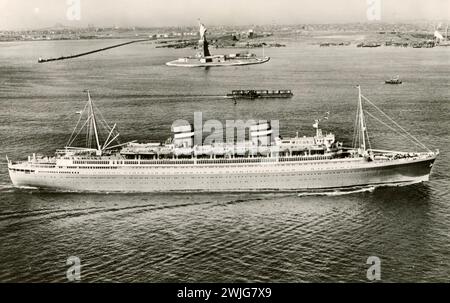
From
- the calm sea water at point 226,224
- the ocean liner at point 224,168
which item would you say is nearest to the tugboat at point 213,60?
the calm sea water at point 226,224

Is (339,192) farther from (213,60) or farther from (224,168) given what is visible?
(213,60)

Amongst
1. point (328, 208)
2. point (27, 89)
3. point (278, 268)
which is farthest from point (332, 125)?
point (27, 89)

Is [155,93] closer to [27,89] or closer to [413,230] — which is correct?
[27,89]

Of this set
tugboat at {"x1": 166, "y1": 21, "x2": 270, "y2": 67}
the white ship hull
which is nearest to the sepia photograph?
the white ship hull

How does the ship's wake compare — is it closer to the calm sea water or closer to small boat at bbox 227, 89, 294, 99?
the calm sea water

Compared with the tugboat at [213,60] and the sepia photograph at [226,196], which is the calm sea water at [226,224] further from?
the tugboat at [213,60]

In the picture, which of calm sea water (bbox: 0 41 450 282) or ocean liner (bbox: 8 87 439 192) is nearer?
calm sea water (bbox: 0 41 450 282)

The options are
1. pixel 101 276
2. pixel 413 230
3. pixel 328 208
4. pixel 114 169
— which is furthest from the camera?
pixel 114 169
